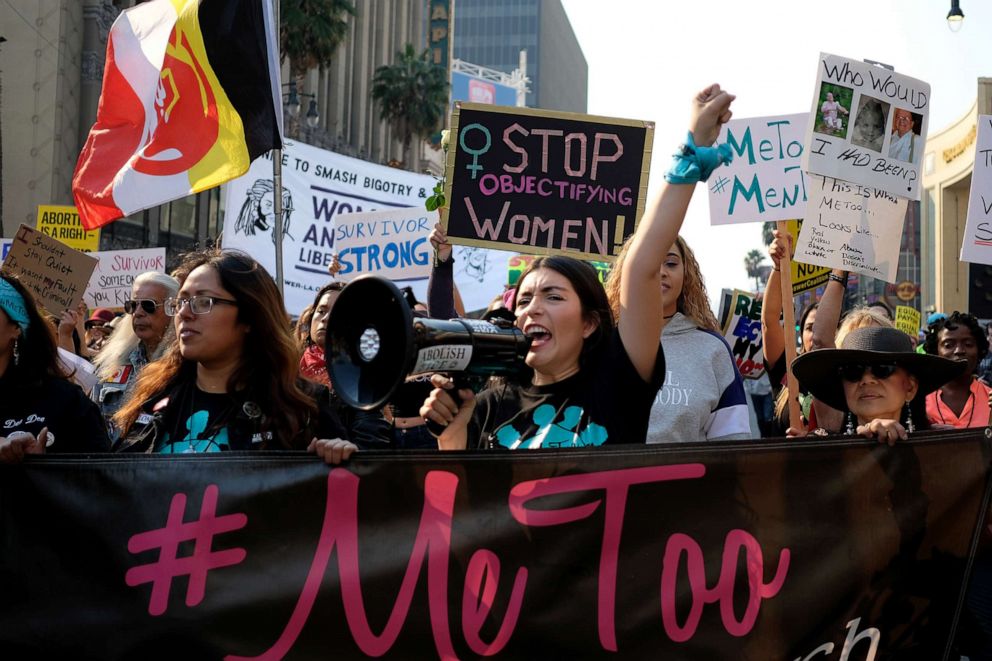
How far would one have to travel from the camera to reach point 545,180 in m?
5.21

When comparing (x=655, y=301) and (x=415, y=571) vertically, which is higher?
(x=655, y=301)

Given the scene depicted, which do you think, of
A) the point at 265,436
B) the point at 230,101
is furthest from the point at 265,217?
the point at 265,436

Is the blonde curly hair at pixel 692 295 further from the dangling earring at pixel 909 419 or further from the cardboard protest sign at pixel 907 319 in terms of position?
the cardboard protest sign at pixel 907 319

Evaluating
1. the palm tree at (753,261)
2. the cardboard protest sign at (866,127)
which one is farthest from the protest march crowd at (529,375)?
the palm tree at (753,261)

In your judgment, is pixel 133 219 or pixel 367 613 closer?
pixel 367 613

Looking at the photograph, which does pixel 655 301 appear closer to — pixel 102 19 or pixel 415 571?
pixel 415 571

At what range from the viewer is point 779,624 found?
2.59 meters

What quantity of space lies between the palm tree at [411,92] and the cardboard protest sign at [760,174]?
43118 mm

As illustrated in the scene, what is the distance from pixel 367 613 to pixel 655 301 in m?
0.98

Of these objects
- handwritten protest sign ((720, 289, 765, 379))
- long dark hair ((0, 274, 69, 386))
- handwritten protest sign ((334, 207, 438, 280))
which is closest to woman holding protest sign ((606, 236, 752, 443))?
long dark hair ((0, 274, 69, 386))

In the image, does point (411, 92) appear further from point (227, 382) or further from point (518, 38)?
point (518, 38)

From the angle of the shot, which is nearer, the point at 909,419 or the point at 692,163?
the point at 692,163

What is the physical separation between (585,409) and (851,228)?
3305 millimetres

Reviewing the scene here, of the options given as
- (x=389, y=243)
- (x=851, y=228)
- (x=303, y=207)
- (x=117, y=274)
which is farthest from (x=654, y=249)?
(x=117, y=274)
